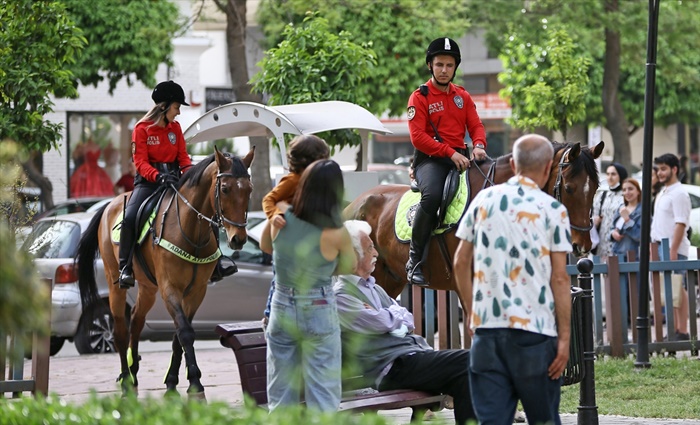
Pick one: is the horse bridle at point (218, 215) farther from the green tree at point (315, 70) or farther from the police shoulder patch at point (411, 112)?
the green tree at point (315, 70)

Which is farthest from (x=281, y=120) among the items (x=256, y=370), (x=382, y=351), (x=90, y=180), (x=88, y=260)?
(x=90, y=180)

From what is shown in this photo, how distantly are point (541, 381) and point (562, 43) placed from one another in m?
15.5

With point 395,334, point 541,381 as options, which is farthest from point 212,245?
point 541,381

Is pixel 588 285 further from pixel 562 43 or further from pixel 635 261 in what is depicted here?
pixel 562 43

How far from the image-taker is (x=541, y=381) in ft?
22.2

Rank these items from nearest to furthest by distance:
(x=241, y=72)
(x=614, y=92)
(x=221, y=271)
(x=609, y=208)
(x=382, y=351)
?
(x=382, y=351)
(x=221, y=271)
(x=609, y=208)
(x=241, y=72)
(x=614, y=92)

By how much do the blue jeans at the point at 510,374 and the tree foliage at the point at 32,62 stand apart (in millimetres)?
7546

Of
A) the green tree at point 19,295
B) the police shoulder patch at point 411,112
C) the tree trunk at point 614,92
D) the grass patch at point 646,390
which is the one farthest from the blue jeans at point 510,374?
the tree trunk at point 614,92

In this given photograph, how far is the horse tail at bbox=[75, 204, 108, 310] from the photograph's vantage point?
13.9 metres

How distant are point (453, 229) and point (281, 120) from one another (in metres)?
4.32

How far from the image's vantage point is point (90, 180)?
115 ft

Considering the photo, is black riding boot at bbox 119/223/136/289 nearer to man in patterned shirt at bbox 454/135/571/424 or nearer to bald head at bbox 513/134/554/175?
man in patterned shirt at bbox 454/135/571/424

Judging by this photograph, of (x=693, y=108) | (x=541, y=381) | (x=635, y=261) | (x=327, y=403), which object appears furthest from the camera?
(x=693, y=108)

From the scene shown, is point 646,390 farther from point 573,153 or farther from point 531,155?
point 531,155
